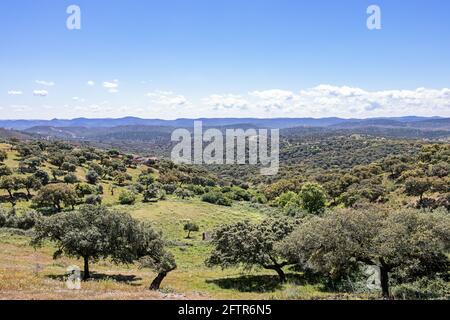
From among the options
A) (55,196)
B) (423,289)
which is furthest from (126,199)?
(423,289)

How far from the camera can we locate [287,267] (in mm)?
42250

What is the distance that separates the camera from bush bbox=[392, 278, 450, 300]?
80.0 feet

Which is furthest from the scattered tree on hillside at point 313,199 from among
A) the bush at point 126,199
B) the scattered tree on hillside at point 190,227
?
the bush at point 126,199

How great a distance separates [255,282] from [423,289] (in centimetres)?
1464

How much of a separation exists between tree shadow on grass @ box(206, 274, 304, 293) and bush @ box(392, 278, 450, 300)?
1027 centimetres

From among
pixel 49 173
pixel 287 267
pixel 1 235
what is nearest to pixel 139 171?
pixel 49 173

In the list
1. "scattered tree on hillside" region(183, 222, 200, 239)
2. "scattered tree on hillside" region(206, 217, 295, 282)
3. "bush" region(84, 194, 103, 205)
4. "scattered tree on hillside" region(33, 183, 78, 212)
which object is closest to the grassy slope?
"scattered tree on hillside" region(183, 222, 200, 239)

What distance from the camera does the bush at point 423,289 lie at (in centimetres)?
2438

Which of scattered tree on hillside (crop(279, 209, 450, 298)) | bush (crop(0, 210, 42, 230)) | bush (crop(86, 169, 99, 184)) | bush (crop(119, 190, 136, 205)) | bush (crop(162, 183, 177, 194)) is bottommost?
bush (crop(162, 183, 177, 194))

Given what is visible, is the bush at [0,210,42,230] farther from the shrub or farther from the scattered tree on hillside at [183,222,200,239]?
the shrub

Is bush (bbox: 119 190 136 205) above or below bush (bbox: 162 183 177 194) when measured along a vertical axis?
above

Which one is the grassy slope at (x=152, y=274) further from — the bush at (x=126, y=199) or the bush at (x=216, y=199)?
the bush at (x=216, y=199)
